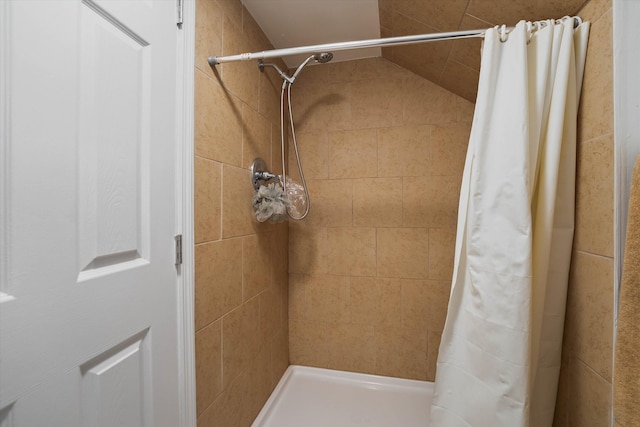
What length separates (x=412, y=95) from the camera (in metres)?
1.66

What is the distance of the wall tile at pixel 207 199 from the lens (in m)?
0.92

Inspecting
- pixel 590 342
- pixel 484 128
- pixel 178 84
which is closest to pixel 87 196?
pixel 178 84

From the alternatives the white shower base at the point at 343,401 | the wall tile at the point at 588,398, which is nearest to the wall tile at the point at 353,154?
the wall tile at the point at 588,398

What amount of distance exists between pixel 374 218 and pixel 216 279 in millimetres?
1064

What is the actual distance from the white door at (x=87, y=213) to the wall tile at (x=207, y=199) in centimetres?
11

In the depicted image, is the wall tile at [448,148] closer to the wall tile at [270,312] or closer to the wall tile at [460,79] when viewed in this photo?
the wall tile at [460,79]

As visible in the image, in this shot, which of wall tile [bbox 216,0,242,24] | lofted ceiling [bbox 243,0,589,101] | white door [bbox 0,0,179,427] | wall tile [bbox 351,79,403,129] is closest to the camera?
white door [bbox 0,0,179,427]

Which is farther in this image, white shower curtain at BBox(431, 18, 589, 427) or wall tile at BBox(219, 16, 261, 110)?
wall tile at BBox(219, 16, 261, 110)

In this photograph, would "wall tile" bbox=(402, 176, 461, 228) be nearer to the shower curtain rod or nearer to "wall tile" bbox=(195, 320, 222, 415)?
the shower curtain rod

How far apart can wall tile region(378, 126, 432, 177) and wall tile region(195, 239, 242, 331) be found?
1.07m

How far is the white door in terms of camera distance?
465 mm

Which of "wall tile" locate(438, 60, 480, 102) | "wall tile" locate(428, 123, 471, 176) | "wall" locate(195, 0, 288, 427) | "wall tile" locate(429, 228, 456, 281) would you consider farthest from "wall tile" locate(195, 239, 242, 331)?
"wall tile" locate(438, 60, 480, 102)

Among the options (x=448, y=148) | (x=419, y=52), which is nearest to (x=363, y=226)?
(x=448, y=148)

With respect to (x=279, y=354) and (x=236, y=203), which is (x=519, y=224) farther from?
(x=279, y=354)
